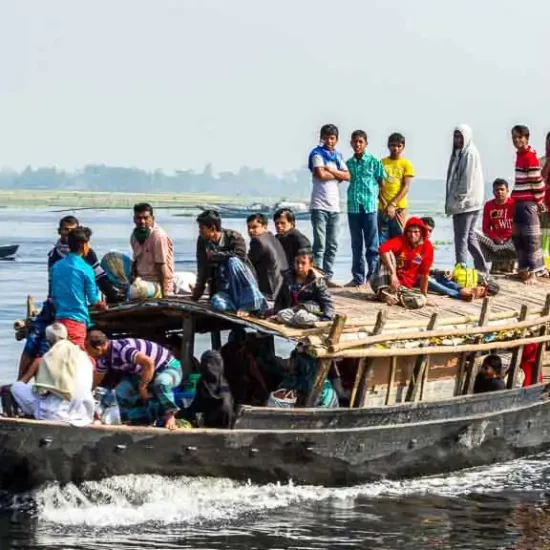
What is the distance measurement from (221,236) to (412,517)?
10.7 ft

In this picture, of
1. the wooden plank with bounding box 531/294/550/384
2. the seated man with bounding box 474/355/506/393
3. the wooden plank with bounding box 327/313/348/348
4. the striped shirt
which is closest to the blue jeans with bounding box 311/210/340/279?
the seated man with bounding box 474/355/506/393

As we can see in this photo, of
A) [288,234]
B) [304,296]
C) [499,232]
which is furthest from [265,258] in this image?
[499,232]

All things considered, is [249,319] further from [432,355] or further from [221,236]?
[432,355]

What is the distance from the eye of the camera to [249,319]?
46.4ft

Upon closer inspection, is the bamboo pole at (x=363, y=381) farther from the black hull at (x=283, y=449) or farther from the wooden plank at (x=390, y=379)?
the wooden plank at (x=390, y=379)

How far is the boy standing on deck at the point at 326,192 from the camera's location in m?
17.8

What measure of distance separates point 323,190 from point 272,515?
5112mm

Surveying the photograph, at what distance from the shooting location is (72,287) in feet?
46.3

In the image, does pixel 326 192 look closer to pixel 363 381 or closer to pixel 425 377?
pixel 425 377

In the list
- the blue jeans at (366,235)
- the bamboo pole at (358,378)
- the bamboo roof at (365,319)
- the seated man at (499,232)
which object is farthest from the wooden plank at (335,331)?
the seated man at (499,232)

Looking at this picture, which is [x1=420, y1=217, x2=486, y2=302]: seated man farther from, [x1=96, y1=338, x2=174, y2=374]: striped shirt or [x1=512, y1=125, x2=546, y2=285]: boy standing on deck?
[x1=96, y1=338, x2=174, y2=374]: striped shirt

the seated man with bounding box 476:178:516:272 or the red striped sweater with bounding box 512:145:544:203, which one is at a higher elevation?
the red striped sweater with bounding box 512:145:544:203

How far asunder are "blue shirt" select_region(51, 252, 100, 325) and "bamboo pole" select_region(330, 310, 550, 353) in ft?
7.75

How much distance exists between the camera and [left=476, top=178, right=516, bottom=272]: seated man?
19.5 metres
